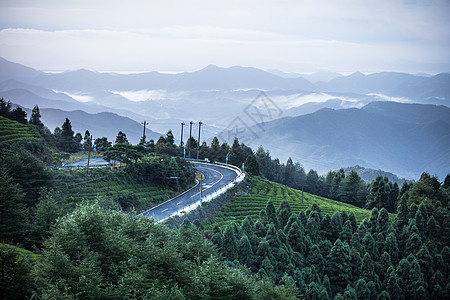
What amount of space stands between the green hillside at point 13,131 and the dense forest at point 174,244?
194mm

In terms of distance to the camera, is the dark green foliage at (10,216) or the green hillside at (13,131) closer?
the dark green foliage at (10,216)

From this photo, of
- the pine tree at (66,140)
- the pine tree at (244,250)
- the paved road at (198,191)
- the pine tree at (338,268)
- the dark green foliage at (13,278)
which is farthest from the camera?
the pine tree at (66,140)

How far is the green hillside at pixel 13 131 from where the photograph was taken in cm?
4423

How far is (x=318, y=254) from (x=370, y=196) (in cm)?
3864

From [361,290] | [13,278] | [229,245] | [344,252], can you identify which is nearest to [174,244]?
[229,245]

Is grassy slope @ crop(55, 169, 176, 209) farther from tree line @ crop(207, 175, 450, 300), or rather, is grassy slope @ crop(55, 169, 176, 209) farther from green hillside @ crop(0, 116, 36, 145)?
tree line @ crop(207, 175, 450, 300)

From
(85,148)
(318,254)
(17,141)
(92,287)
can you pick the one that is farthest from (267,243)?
(85,148)

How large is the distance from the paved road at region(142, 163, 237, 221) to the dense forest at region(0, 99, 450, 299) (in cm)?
211

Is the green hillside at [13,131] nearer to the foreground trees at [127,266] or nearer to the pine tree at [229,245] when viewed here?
the foreground trees at [127,266]

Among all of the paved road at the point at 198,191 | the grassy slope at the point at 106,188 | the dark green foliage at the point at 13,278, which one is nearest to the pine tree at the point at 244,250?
the paved road at the point at 198,191

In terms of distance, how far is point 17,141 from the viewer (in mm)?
43531

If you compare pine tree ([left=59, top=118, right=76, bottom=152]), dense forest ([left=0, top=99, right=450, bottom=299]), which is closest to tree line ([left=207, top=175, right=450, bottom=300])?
dense forest ([left=0, top=99, right=450, bottom=299])

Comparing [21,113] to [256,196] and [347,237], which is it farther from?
[347,237]

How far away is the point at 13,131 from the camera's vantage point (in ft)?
156
